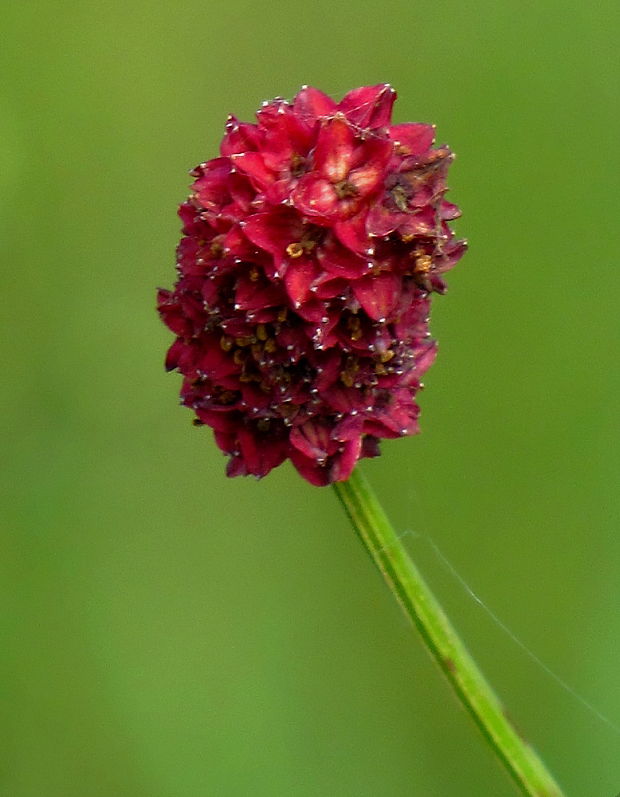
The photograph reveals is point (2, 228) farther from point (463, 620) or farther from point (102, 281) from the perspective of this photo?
point (463, 620)

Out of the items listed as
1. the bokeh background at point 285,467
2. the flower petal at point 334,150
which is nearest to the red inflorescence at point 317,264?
the flower petal at point 334,150

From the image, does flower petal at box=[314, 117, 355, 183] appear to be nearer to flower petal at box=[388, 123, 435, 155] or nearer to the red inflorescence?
the red inflorescence

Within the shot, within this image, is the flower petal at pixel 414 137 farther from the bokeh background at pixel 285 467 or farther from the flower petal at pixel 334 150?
the bokeh background at pixel 285 467

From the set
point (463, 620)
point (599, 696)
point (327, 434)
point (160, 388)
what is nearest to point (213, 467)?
point (160, 388)

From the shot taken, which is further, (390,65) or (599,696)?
(390,65)

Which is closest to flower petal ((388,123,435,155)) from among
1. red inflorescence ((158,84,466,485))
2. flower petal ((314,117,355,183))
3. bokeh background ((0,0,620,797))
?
red inflorescence ((158,84,466,485))

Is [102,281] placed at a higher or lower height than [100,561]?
higher
